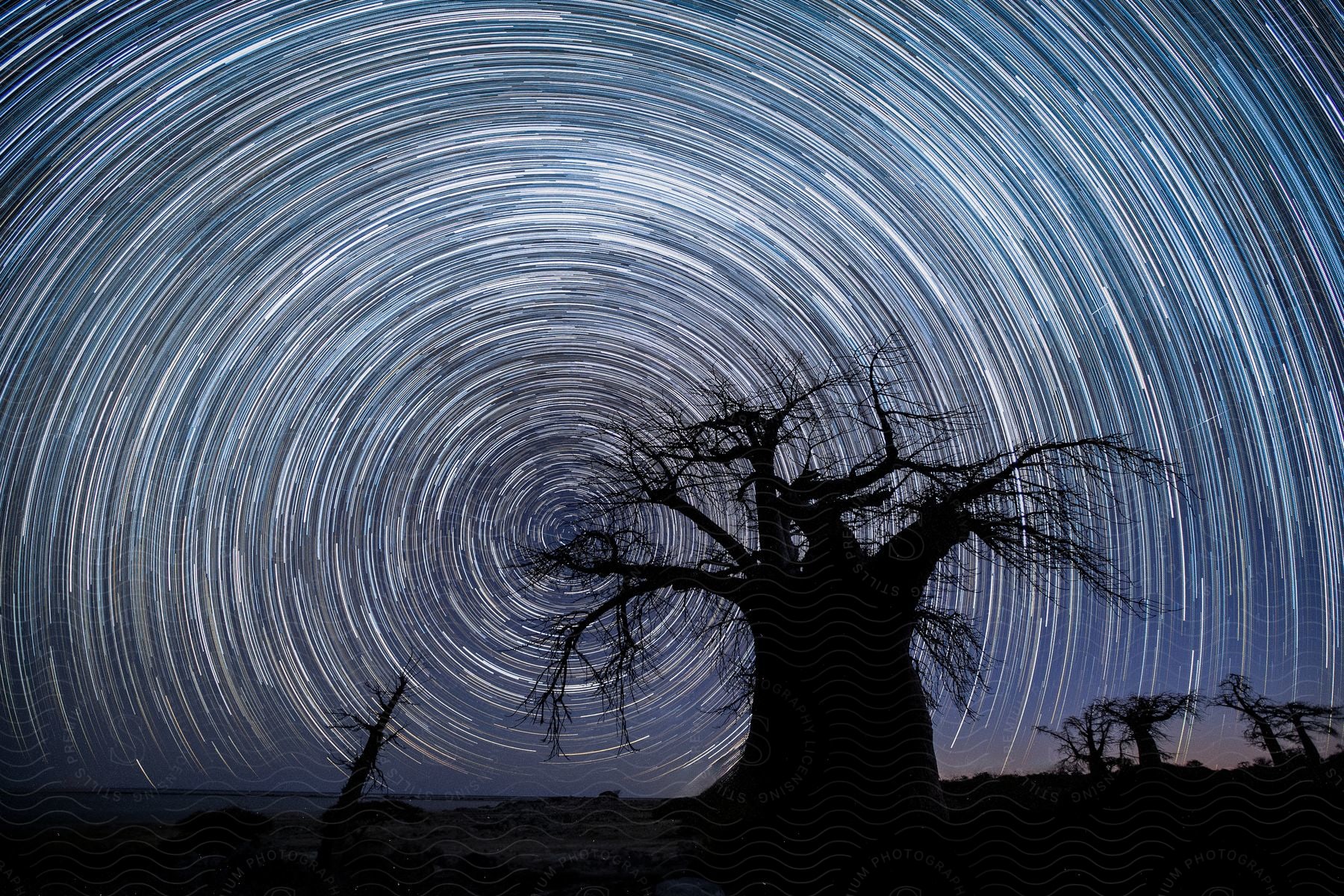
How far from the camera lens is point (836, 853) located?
22.3 feet

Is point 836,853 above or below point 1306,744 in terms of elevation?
below

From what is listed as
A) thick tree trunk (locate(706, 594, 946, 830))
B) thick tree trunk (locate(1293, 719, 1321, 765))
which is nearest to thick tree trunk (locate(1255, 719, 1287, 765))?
thick tree trunk (locate(1293, 719, 1321, 765))

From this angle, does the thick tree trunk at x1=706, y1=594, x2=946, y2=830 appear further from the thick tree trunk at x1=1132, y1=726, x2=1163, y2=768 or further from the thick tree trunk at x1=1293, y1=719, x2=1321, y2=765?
the thick tree trunk at x1=1293, y1=719, x2=1321, y2=765

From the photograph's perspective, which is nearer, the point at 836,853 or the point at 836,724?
the point at 836,853

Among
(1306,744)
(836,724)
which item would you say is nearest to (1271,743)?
(1306,744)

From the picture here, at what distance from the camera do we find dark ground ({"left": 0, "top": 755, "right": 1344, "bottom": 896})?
6176mm

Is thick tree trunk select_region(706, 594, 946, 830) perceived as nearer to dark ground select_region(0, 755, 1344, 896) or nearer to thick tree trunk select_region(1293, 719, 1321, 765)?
dark ground select_region(0, 755, 1344, 896)

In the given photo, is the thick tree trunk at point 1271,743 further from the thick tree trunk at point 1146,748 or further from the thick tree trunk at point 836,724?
the thick tree trunk at point 836,724

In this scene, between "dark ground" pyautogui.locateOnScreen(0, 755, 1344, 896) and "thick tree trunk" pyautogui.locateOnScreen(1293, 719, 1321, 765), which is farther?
"thick tree trunk" pyautogui.locateOnScreen(1293, 719, 1321, 765)

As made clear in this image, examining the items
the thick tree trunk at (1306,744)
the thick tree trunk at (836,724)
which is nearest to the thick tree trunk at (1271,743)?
the thick tree trunk at (1306,744)

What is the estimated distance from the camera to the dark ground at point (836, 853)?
618 cm

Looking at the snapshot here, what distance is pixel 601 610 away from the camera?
27.9ft

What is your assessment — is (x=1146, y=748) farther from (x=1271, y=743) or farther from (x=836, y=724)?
(x=836, y=724)

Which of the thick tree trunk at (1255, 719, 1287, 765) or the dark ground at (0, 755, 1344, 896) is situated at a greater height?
the thick tree trunk at (1255, 719, 1287, 765)
